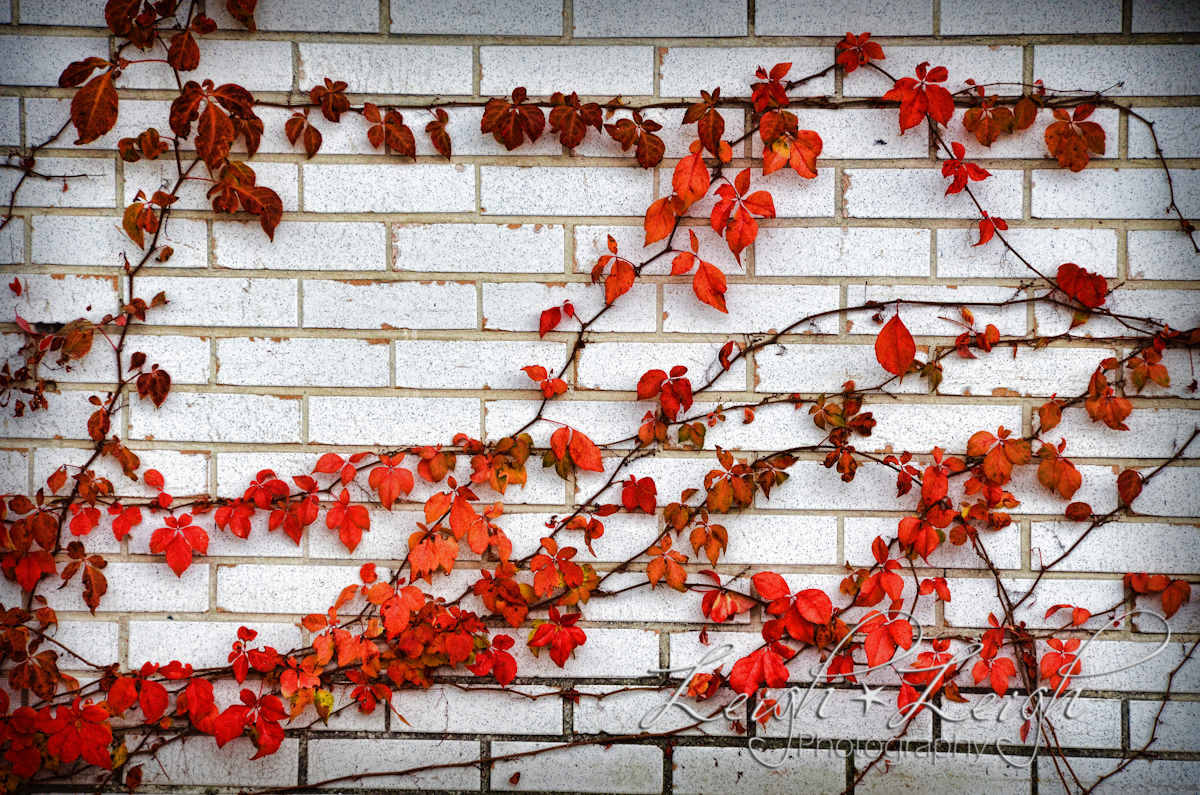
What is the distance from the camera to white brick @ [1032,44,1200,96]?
1.35 meters

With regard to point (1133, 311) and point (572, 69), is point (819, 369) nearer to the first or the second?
point (1133, 311)

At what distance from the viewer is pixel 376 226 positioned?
4.60ft

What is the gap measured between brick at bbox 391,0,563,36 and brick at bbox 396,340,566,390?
25.0 inches

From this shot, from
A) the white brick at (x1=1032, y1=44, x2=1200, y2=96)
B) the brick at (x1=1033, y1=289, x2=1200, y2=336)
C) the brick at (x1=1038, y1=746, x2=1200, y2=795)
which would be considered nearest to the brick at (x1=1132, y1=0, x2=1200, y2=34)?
the white brick at (x1=1032, y1=44, x2=1200, y2=96)

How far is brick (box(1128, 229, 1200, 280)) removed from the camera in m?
1.37

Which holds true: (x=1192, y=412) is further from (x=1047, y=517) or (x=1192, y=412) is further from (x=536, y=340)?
(x=536, y=340)

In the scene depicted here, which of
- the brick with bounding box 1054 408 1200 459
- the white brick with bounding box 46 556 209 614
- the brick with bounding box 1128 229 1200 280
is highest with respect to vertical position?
the brick with bounding box 1128 229 1200 280

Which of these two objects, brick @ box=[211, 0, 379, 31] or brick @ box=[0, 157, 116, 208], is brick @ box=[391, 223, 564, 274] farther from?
brick @ box=[0, 157, 116, 208]

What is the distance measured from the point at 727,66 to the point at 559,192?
0.43 meters

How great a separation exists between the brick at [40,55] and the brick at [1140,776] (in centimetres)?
247

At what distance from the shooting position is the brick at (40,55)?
138 cm

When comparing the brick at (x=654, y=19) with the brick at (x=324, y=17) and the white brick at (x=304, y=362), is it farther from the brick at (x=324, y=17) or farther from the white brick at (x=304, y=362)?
the white brick at (x=304, y=362)

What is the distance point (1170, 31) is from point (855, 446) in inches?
40.7

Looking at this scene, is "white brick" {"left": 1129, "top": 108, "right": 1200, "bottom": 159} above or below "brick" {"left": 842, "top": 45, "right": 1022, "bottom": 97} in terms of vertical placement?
below
